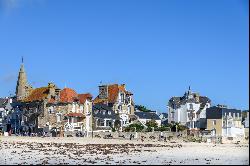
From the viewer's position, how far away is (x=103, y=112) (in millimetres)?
92000

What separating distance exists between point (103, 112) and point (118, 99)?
5464mm

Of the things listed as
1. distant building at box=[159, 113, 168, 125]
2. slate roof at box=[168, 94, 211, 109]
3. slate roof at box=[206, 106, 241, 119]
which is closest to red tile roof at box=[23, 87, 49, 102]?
slate roof at box=[168, 94, 211, 109]

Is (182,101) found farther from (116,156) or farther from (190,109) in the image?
(116,156)

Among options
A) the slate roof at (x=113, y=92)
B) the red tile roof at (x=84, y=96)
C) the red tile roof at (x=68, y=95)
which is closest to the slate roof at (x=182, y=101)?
the slate roof at (x=113, y=92)

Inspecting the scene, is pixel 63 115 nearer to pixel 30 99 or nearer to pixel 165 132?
pixel 30 99

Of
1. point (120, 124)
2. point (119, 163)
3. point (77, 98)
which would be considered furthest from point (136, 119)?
point (119, 163)

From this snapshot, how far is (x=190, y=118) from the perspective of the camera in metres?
102

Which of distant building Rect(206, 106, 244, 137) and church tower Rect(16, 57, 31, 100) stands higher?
church tower Rect(16, 57, 31, 100)

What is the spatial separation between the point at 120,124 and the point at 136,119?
6320 millimetres

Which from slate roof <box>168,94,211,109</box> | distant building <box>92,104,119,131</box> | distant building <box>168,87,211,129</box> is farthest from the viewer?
slate roof <box>168,94,211,109</box>

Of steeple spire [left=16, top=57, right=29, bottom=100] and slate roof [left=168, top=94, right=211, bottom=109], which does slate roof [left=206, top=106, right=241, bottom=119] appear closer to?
slate roof [left=168, top=94, right=211, bottom=109]

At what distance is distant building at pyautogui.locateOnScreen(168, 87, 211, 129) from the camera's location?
101m

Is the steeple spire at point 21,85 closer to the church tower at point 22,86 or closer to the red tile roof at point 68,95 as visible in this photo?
the church tower at point 22,86

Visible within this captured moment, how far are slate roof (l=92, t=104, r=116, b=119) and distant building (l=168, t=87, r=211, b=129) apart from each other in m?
15.5
